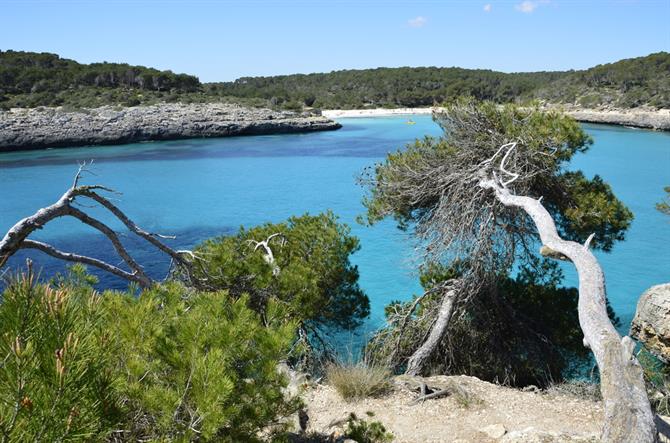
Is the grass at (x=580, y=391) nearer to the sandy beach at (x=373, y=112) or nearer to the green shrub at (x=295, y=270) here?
the green shrub at (x=295, y=270)

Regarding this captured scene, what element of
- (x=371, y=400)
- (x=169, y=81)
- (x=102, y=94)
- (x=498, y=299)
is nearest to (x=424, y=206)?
(x=498, y=299)

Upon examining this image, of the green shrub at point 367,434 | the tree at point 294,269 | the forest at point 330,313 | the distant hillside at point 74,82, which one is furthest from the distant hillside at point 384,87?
the green shrub at point 367,434

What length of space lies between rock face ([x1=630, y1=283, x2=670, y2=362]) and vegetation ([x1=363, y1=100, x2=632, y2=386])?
0.90m

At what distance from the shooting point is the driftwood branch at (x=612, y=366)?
340 cm

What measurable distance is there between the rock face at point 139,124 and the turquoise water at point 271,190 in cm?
233

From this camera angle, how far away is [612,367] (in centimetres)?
373

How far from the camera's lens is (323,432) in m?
4.95

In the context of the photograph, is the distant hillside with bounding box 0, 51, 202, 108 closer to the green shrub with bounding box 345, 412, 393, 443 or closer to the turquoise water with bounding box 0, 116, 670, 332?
the turquoise water with bounding box 0, 116, 670, 332

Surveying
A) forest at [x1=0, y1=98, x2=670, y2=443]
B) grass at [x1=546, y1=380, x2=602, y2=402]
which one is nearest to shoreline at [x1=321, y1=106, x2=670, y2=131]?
forest at [x1=0, y1=98, x2=670, y2=443]

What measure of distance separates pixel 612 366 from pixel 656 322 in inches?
155

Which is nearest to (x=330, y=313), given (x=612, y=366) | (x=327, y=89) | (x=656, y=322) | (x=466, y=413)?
(x=466, y=413)

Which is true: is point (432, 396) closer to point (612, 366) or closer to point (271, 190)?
point (612, 366)

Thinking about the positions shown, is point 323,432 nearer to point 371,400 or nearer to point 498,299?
point 371,400

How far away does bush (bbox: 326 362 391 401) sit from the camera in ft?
19.4
